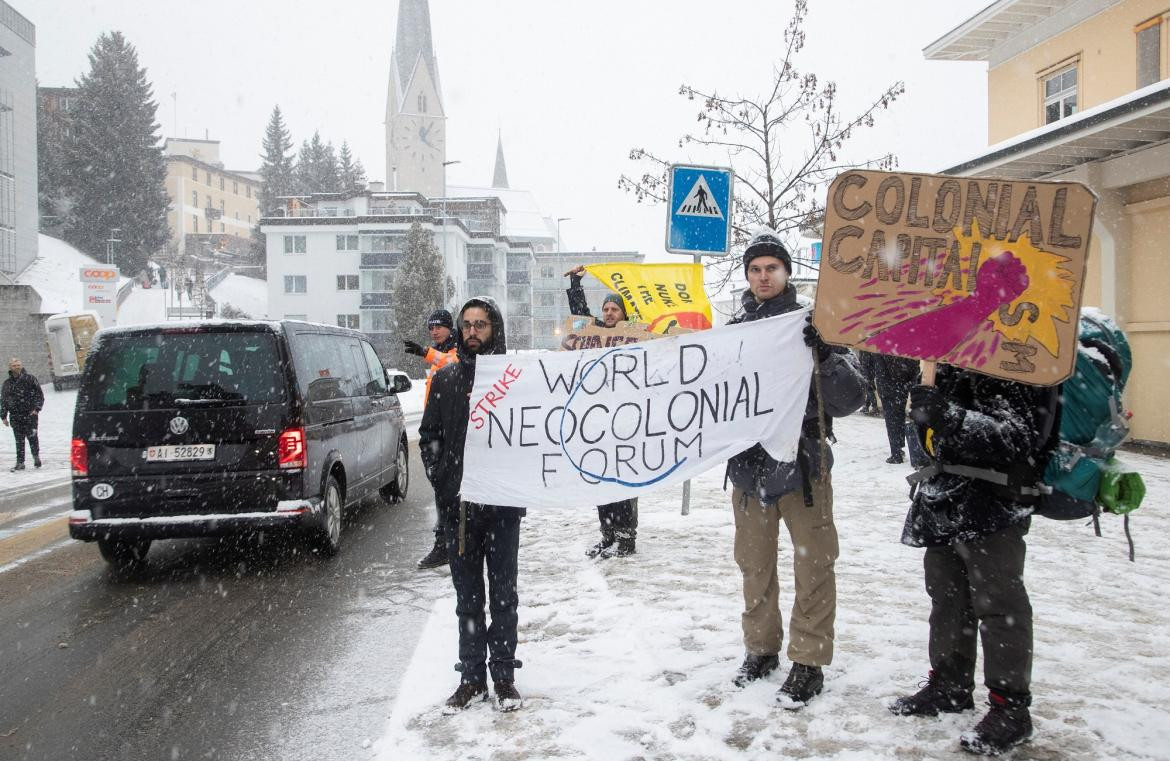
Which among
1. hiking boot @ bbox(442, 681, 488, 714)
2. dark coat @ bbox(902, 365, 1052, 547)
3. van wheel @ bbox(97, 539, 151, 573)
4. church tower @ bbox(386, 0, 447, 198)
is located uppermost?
church tower @ bbox(386, 0, 447, 198)

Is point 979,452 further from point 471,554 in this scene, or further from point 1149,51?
point 1149,51

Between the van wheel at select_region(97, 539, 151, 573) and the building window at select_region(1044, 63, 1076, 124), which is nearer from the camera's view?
the van wheel at select_region(97, 539, 151, 573)

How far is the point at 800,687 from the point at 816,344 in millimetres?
1517

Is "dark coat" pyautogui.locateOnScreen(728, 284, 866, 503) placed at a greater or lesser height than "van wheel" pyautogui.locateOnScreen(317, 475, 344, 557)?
greater

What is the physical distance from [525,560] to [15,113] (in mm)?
49266

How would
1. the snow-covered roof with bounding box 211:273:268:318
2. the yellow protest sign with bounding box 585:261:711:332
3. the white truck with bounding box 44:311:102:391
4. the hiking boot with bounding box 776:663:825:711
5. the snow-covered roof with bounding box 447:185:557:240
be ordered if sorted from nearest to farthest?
1. the hiking boot with bounding box 776:663:825:711
2. the yellow protest sign with bounding box 585:261:711:332
3. the white truck with bounding box 44:311:102:391
4. the snow-covered roof with bounding box 211:273:268:318
5. the snow-covered roof with bounding box 447:185:557:240

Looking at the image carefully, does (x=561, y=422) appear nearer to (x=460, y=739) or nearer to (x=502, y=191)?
(x=460, y=739)

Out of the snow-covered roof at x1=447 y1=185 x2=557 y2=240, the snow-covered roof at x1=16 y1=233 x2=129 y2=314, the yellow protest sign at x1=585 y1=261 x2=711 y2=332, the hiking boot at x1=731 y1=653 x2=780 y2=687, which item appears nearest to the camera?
the hiking boot at x1=731 y1=653 x2=780 y2=687

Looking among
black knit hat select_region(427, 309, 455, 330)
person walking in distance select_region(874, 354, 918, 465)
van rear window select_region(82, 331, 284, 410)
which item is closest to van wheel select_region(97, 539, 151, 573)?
van rear window select_region(82, 331, 284, 410)

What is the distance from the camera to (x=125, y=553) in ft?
22.8

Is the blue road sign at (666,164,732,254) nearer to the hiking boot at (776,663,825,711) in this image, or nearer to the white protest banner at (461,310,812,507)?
the white protest banner at (461,310,812,507)

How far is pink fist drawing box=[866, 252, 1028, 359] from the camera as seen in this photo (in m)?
3.23

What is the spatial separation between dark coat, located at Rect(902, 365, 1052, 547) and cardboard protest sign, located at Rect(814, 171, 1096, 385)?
0.15m

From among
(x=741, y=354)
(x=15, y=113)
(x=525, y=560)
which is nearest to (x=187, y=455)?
(x=525, y=560)
